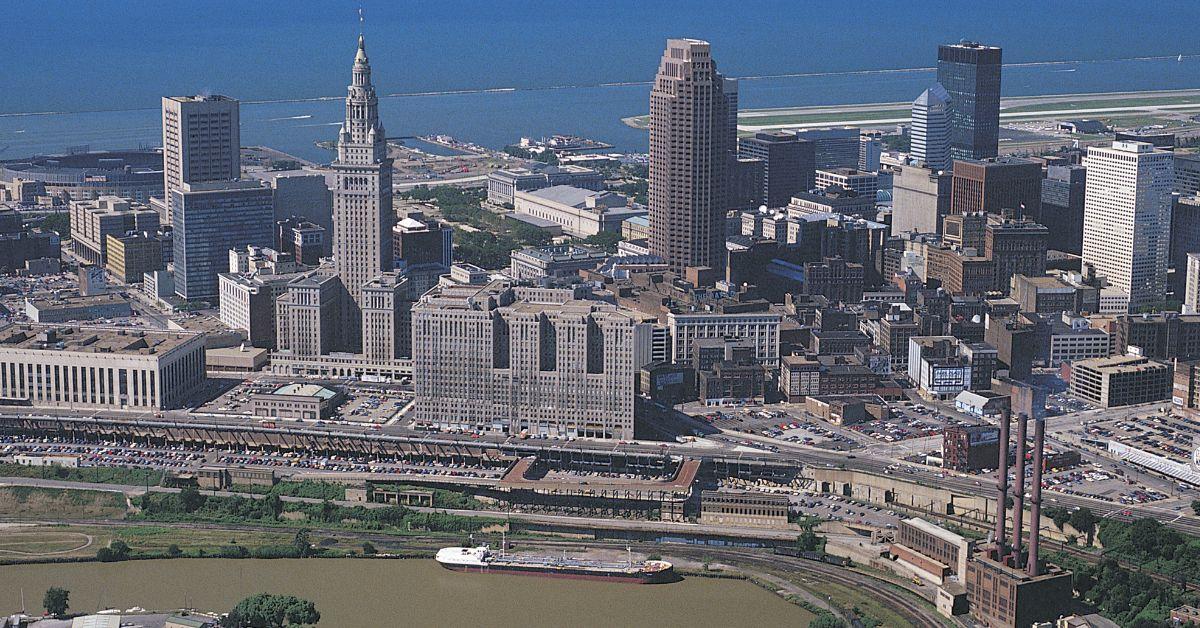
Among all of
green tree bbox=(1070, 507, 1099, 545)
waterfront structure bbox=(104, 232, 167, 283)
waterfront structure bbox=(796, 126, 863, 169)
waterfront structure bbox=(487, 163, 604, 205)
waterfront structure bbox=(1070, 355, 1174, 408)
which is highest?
waterfront structure bbox=(796, 126, 863, 169)

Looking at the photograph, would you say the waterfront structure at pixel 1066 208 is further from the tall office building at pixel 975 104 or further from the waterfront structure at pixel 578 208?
the waterfront structure at pixel 578 208

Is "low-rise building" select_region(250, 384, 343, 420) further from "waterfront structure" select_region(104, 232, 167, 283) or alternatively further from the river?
"waterfront structure" select_region(104, 232, 167, 283)

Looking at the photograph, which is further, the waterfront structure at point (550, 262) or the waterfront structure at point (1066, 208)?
the waterfront structure at point (1066, 208)

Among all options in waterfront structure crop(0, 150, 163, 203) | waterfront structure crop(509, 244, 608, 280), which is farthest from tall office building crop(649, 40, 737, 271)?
waterfront structure crop(0, 150, 163, 203)

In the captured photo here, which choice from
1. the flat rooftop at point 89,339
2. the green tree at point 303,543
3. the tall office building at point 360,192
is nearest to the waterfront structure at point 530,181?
the tall office building at point 360,192

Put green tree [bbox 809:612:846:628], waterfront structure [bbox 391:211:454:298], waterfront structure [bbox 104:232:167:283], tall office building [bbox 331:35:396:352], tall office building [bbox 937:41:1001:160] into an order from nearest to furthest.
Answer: green tree [bbox 809:612:846:628] < tall office building [bbox 331:35:396:352] < waterfront structure [bbox 391:211:454:298] < waterfront structure [bbox 104:232:167:283] < tall office building [bbox 937:41:1001:160]

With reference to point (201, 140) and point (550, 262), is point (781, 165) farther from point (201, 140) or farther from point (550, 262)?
point (201, 140)

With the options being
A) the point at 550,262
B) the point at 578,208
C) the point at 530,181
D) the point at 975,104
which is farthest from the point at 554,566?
the point at 975,104

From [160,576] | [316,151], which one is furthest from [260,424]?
[316,151]
